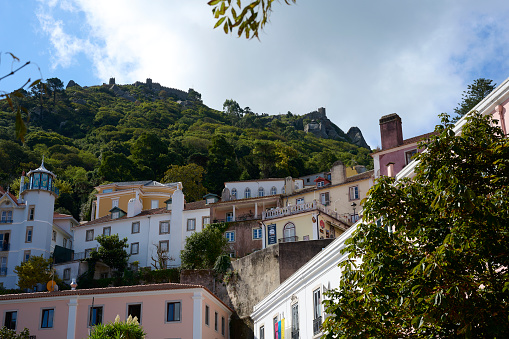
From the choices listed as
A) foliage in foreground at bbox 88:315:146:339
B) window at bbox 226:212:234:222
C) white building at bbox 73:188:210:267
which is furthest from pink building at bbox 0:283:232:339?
window at bbox 226:212:234:222

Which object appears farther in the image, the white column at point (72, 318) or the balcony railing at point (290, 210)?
the balcony railing at point (290, 210)

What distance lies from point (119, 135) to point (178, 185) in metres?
49.6

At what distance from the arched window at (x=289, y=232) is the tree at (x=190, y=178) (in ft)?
92.7

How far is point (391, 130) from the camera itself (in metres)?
35.1

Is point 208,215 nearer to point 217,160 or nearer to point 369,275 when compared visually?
point 217,160

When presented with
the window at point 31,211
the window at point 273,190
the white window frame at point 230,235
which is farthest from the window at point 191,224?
the window at point 31,211

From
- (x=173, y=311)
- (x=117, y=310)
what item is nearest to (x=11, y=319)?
(x=117, y=310)

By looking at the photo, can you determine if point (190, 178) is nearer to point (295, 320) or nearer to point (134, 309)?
point (134, 309)

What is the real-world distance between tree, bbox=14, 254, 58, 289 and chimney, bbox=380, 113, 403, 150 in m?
34.8

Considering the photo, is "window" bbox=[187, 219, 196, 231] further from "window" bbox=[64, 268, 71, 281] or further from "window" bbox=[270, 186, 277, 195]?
"window" bbox=[270, 186, 277, 195]

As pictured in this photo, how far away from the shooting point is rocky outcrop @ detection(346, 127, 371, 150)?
548 ft

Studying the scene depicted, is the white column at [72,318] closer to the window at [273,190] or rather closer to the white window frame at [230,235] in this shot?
the white window frame at [230,235]

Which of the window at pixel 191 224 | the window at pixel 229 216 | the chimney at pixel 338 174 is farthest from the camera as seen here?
the window at pixel 229 216

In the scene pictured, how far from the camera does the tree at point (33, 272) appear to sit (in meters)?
55.3
